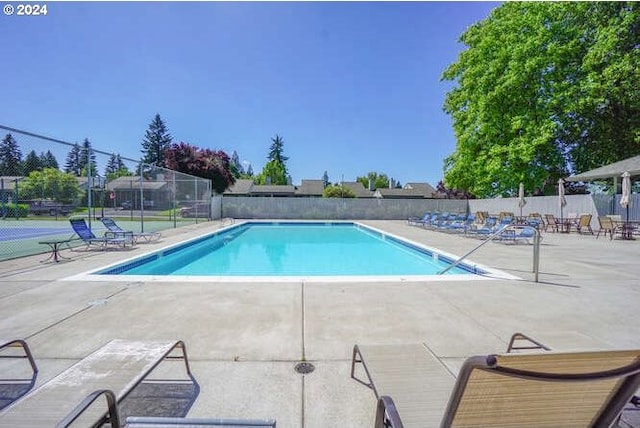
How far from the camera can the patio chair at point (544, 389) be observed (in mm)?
1020

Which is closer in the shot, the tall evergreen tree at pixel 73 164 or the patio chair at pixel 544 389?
the patio chair at pixel 544 389

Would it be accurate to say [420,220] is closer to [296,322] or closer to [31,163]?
[296,322]

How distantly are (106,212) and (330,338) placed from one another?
41.4 ft

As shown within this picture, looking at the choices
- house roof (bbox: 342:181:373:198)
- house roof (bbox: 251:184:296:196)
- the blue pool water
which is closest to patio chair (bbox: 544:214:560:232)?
the blue pool water

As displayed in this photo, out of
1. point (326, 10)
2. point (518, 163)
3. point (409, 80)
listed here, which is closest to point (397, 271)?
point (326, 10)

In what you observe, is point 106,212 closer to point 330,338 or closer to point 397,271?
point 397,271

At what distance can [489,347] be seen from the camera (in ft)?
9.79

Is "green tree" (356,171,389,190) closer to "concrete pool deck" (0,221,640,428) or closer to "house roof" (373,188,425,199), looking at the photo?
"house roof" (373,188,425,199)

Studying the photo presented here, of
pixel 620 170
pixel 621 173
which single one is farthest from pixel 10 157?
pixel 620 170

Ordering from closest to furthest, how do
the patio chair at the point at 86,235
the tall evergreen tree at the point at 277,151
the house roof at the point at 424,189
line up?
the patio chair at the point at 86,235
the house roof at the point at 424,189
the tall evergreen tree at the point at 277,151

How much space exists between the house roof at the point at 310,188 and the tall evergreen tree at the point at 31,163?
A: 3827cm

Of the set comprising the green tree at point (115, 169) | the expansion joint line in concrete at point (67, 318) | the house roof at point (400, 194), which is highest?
the house roof at point (400, 194)

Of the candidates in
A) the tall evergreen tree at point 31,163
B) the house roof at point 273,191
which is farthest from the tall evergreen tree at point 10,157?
the house roof at point 273,191

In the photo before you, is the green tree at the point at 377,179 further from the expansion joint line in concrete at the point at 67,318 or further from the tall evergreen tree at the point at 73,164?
the expansion joint line in concrete at the point at 67,318
